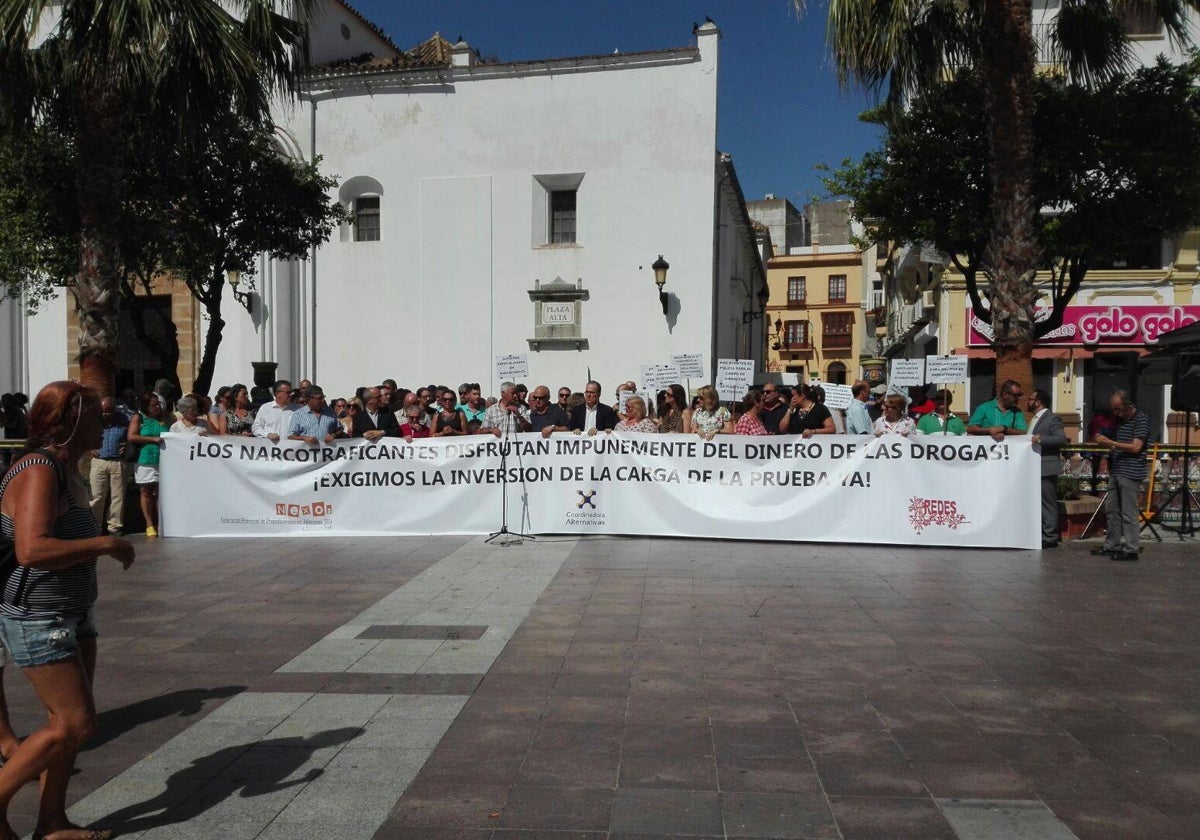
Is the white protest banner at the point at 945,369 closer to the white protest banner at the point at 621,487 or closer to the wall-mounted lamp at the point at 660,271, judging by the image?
the white protest banner at the point at 621,487

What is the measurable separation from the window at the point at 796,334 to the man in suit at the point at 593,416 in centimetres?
5861

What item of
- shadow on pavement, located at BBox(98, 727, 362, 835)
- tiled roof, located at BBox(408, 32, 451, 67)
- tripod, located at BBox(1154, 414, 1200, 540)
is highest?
tiled roof, located at BBox(408, 32, 451, 67)

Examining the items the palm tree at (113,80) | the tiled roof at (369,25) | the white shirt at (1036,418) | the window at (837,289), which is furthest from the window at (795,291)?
the palm tree at (113,80)

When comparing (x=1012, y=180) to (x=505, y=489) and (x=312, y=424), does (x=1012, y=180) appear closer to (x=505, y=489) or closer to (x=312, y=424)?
(x=505, y=489)

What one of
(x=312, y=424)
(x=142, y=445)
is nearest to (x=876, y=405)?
(x=312, y=424)

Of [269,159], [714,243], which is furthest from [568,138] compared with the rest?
[269,159]

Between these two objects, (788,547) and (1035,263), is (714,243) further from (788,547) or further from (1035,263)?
(788,547)

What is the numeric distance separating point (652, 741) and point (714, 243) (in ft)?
66.7

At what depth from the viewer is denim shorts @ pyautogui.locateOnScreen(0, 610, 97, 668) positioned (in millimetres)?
3477

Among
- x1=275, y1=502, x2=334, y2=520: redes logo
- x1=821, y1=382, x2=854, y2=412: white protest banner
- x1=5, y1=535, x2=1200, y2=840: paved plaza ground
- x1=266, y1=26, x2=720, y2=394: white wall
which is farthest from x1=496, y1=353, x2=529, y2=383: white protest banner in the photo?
x1=266, y1=26, x2=720, y2=394: white wall

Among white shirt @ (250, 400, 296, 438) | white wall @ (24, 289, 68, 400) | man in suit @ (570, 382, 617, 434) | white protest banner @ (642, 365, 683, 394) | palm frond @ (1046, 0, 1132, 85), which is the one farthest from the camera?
white wall @ (24, 289, 68, 400)

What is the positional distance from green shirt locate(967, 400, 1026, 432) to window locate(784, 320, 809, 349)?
191 ft

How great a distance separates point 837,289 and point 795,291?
110 inches

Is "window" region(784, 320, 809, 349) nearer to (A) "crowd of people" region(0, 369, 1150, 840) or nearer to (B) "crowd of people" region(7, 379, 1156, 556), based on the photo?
(A) "crowd of people" region(0, 369, 1150, 840)
